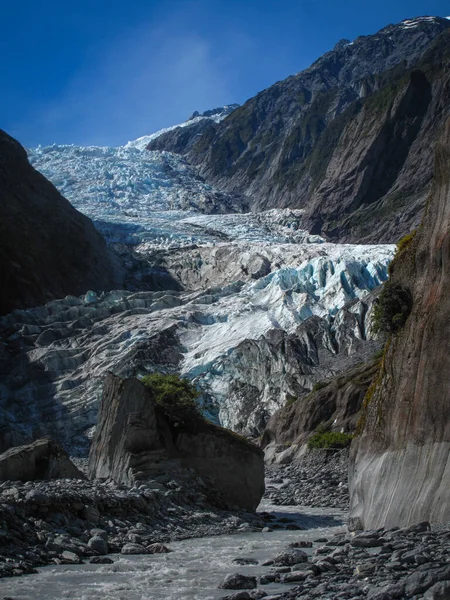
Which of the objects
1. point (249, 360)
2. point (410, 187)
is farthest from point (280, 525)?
point (410, 187)

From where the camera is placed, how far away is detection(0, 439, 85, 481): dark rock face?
22.4 meters

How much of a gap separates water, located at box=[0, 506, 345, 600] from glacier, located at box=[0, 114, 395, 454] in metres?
33.1

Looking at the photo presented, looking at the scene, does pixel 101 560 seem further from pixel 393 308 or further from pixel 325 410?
pixel 325 410

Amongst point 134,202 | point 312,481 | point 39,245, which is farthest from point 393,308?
point 134,202

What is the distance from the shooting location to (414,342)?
1594cm

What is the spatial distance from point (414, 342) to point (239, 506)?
34.1ft

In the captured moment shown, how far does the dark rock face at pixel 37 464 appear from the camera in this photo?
22375 mm

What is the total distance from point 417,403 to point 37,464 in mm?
13012

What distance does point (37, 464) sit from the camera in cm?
2338

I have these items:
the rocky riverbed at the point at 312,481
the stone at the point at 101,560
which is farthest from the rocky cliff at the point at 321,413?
the stone at the point at 101,560

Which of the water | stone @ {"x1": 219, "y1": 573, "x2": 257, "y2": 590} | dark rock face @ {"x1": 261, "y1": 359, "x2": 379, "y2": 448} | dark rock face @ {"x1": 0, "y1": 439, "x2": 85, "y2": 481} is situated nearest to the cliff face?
the water

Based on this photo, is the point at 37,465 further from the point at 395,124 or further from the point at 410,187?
the point at 395,124

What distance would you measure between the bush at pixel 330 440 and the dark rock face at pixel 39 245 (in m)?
76.1

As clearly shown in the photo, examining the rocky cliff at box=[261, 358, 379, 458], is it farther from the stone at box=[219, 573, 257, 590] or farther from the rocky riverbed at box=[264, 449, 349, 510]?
the stone at box=[219, 573, 257, 590]
